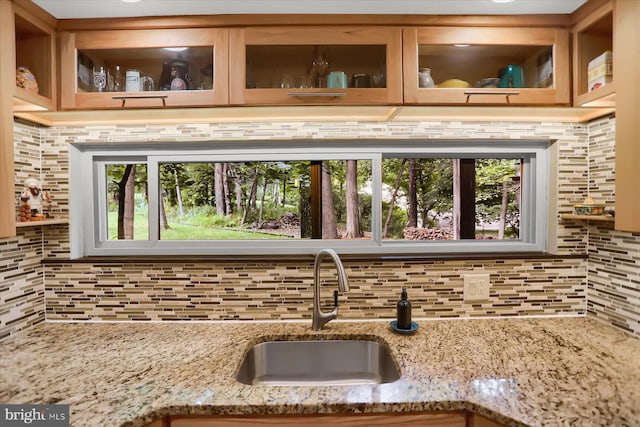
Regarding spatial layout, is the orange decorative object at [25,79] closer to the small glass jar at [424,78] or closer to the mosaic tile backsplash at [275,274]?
the mosaic tile backsplash at [275,274]

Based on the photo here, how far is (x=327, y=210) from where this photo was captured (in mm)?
1645

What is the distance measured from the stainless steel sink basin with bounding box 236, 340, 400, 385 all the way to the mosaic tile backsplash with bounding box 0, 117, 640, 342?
159 mm

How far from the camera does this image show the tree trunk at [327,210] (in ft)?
5.36

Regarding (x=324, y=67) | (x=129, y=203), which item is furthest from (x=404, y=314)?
(x=129, y=203)

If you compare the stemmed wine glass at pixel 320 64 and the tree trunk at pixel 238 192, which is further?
the tree trunk at pixel 238 192

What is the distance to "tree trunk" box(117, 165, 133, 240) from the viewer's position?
1.66 meters

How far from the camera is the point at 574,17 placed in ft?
4.15

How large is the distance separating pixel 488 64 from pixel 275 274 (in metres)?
1.29

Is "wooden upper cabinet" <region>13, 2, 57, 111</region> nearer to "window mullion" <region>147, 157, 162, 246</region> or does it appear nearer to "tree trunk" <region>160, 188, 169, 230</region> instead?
"window mullion" <region>147, 157, 162, 246</region>

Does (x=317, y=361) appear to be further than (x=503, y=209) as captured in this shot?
No

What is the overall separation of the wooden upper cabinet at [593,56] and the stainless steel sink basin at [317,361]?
1283mm

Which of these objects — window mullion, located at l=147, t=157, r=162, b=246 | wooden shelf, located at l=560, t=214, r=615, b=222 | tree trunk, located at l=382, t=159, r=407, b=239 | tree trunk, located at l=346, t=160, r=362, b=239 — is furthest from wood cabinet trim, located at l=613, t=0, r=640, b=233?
→ window mullion, located at l=147, t=157, r=162, b=246

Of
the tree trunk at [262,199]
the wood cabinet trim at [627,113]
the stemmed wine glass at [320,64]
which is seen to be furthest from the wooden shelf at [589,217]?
the tree trunk at [262,199]

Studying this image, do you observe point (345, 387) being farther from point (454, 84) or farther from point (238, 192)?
point (454, 84)
